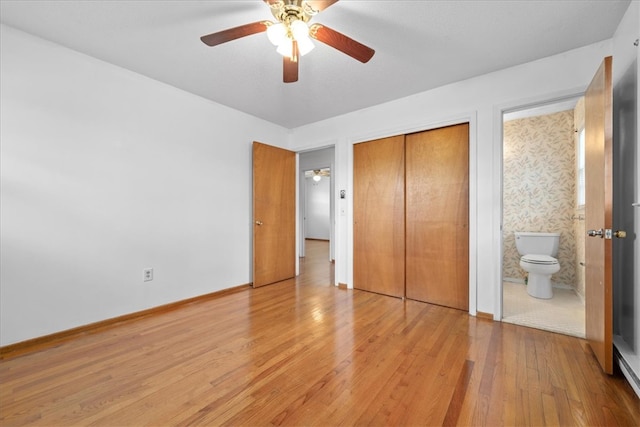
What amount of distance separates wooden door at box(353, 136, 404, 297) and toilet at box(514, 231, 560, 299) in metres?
1.55

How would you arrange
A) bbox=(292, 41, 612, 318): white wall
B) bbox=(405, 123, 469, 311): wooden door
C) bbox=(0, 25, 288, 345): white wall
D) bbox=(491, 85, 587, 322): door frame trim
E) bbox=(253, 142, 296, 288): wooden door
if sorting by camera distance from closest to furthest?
bbox=(0, 25, 288, 345): white wall
bbox=(292, 41, 612, 318): white wall
bbox=(491, 85, 587, 322): door frame trim
bbox=(405, 123, 469, 311): wooden door
bbox=(253, 142, 296, 288): wooden door

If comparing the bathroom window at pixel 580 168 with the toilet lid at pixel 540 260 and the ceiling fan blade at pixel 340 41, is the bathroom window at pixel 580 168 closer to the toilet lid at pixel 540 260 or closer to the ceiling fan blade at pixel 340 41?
the toilet lid at pixel 540 260

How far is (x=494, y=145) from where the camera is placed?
2570mm

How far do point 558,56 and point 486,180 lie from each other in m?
1.15

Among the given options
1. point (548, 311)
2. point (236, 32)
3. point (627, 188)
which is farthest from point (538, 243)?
point (236, 32)

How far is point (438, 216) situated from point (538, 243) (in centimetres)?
174

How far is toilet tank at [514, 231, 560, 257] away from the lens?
3.52 meters

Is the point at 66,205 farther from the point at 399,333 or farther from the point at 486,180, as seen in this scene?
the point at 486,180

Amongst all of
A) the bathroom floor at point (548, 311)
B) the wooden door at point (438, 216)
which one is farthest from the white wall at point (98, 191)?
the bathroom floor at point (548, 311)

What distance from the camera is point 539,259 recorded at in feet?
10.5

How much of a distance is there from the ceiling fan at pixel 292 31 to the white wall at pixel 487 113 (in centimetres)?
154

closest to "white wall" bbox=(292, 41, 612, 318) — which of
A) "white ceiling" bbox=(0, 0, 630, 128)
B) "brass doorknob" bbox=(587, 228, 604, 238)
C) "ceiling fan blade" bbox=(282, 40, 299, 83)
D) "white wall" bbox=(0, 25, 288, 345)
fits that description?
"white ceiling" bbox=(0, 0, 630, 128)

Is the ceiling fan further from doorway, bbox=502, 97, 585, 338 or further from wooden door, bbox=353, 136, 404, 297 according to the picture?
doorway, bbox=502, 97, 585, 338

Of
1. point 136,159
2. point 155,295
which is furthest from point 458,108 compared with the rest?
point 155,295
